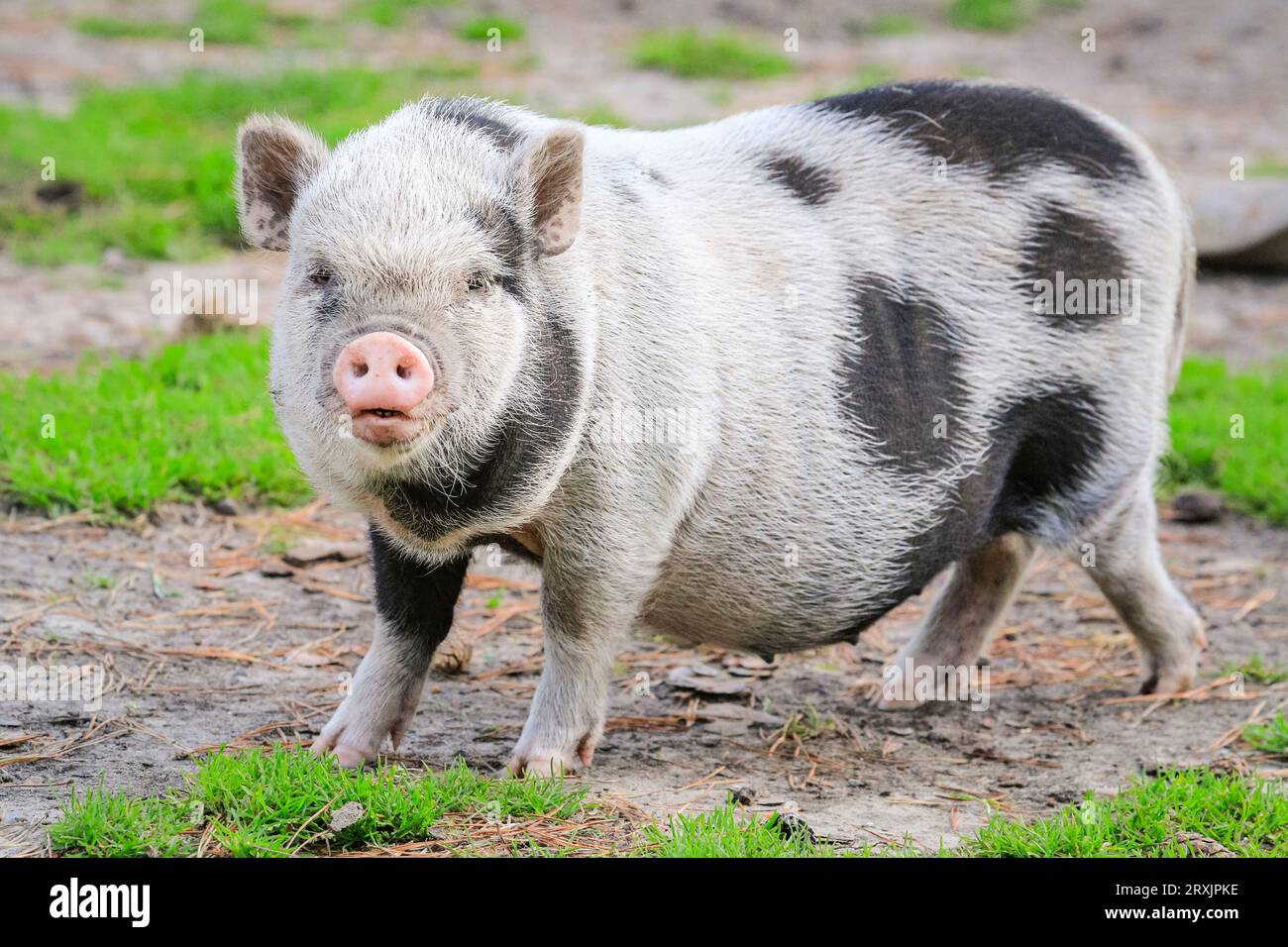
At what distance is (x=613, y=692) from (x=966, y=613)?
1.20m

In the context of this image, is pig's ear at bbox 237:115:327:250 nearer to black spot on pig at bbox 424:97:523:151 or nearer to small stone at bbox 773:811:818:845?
black spot on pig at bbox 424:97:523:151

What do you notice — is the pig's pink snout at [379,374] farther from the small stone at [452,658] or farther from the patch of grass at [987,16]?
the patch of grass at [987,16]

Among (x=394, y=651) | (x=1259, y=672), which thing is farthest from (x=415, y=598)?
(x=1259, y=672)

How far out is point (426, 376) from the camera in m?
3.66

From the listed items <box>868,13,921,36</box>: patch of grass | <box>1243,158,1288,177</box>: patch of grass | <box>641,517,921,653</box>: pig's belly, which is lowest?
<box>641,517,921,653</box>: pig's belly

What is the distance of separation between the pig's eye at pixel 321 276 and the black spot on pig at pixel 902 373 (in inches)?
59.8

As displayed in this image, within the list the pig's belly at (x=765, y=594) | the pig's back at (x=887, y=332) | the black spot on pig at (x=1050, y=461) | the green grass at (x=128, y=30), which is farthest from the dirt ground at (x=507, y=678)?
the green grass at (x=128, y=30)

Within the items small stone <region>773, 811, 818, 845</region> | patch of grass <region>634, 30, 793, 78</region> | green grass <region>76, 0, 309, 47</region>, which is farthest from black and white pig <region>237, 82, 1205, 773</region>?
green grass <region>76, 0, 309, 47</region>

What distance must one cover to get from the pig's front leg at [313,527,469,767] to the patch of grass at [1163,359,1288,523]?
4.14m

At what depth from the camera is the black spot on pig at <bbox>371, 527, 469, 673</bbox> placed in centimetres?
449

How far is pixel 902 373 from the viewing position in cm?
479

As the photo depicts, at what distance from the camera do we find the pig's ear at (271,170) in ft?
13.6

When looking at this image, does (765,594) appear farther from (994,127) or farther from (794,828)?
(994,127)
